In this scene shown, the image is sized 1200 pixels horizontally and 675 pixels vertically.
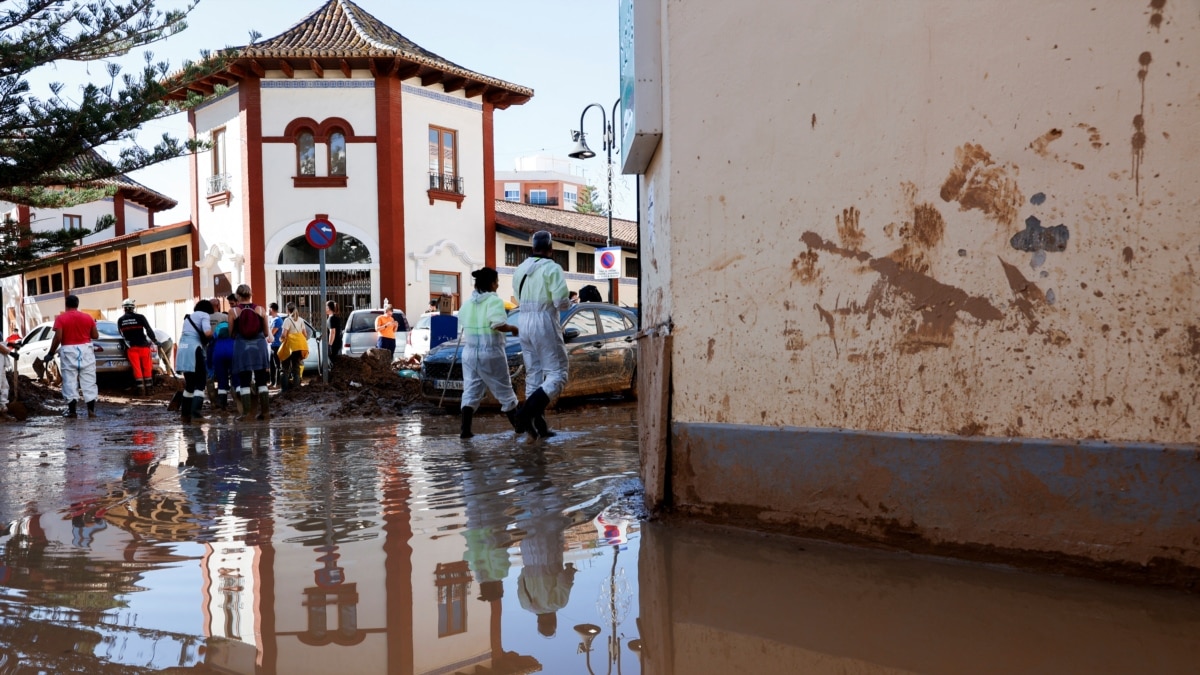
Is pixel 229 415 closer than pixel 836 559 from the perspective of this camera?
No

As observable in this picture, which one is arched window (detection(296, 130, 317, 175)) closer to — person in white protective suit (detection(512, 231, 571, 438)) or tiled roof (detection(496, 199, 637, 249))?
tiled roof (detection(496, 199, 637, 249))

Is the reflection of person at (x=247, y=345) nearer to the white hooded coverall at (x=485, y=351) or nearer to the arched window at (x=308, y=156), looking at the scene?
the white hooded coverall at (x=485, y=351)

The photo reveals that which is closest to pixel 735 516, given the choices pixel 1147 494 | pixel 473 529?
pixel 473 529

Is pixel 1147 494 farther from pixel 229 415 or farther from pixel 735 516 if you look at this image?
pixel 229 415

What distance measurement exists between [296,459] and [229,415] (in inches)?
245

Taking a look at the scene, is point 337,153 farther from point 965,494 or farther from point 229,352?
point 965,494

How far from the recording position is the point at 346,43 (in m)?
28.3

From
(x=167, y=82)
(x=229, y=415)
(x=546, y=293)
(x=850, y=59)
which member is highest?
(x=167, y=82)

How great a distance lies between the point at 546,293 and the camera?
9.07 m

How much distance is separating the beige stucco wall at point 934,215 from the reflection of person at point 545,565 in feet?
3.12

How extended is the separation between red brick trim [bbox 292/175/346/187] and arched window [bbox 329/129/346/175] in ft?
0.74

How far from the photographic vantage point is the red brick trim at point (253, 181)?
92.1 feet

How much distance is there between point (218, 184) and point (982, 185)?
2841cm

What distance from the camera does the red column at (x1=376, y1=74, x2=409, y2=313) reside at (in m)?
28.4
